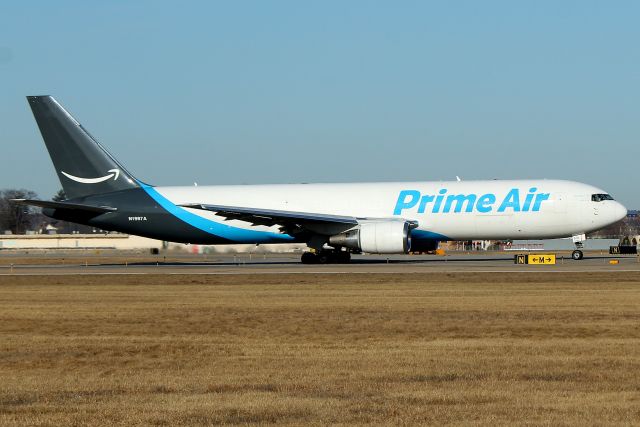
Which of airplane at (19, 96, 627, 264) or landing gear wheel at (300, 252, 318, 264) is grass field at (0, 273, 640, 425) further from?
landing gear wheel at (300, 252, 318, 264)

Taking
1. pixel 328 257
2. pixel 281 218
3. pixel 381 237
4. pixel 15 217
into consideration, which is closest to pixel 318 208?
pixel 328 257

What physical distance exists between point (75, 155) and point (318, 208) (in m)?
14.6

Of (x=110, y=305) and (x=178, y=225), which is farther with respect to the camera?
(x=178, y=225)

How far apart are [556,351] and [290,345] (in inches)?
190

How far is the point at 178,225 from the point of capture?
53.2 m

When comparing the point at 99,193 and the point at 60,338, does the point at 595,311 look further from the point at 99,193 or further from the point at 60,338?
the point at 99,193

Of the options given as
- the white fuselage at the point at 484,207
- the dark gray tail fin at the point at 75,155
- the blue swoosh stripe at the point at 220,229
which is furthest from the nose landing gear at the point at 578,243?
the dark gray tail fin at the point at 75,155

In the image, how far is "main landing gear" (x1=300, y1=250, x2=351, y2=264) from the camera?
51.7 metres

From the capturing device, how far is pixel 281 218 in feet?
161

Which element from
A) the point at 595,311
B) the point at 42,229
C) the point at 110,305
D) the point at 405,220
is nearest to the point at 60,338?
the point at 110,305

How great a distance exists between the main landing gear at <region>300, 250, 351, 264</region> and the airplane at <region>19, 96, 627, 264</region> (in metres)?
0.06

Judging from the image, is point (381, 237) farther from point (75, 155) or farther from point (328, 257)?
point (75, 155)

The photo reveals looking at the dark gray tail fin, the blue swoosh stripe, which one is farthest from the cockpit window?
the dark gray tail fin

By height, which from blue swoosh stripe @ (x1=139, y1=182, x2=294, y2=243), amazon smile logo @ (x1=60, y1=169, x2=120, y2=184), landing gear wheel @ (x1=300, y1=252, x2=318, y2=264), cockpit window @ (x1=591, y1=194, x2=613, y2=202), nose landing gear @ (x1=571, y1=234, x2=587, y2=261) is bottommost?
landing gear wheel @ (x1=300, y1=252, x2=318, y2=264)
